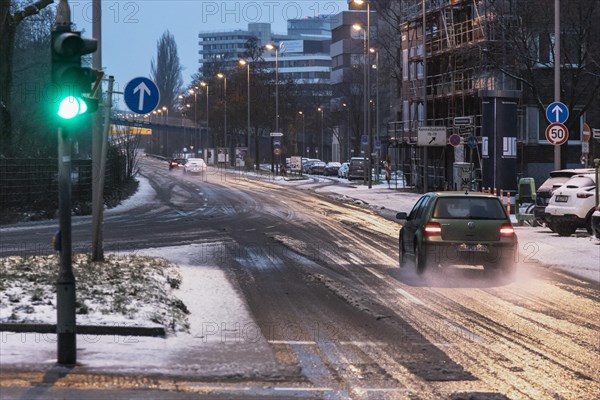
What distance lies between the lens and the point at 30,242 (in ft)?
72.8

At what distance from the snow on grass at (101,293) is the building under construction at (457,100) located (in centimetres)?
2434

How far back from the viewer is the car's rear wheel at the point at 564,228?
24375mm

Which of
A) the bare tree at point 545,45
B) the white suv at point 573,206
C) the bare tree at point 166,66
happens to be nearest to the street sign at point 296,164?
the bare tree at point 545,45

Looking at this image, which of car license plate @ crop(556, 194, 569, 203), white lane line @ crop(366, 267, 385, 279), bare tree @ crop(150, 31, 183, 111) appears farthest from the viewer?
bare tree @ crop(150, 31, 183, 111)

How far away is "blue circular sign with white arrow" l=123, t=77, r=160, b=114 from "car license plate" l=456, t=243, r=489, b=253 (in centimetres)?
574

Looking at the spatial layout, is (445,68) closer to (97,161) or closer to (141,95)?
(97,161)

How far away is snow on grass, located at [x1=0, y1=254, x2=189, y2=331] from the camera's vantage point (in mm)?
10812

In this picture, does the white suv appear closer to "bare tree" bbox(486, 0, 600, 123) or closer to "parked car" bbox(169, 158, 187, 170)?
"bare tree" bbox(486, 0, 600, 123)

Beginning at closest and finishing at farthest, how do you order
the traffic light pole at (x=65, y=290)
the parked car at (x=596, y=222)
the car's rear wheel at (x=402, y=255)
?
the traffic light pole at (x=65, y=290) → the car's rear wheel at (x=402, y=255) → the parked car at (x=596, y=222)

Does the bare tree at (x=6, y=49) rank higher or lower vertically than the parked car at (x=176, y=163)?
higher

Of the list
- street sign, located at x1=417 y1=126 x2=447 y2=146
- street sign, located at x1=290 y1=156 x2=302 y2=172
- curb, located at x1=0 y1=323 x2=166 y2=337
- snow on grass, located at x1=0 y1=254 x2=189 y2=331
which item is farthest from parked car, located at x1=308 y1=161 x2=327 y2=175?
curb, located at x1=0 y1=323 x2=166 y2=337

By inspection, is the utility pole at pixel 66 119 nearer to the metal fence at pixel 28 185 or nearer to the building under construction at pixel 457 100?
the metal fence at pixel 28 185

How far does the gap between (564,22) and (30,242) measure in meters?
29.0

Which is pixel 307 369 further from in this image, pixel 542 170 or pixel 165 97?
pixel 165 97
